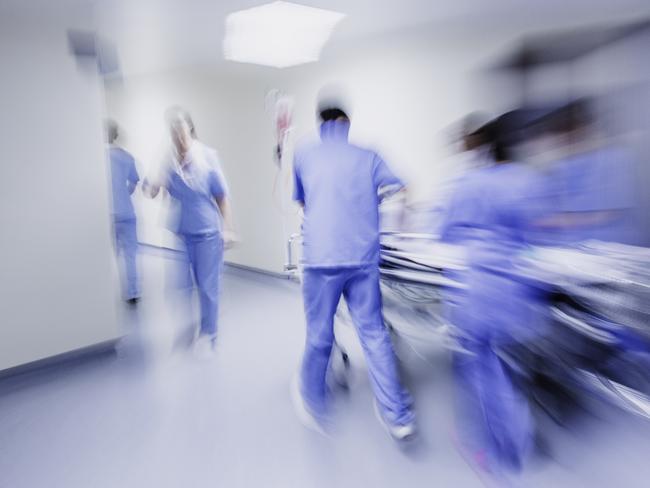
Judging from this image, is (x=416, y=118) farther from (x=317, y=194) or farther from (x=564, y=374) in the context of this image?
(x=564, y=374)

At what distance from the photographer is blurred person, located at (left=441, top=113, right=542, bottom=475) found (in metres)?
1.34

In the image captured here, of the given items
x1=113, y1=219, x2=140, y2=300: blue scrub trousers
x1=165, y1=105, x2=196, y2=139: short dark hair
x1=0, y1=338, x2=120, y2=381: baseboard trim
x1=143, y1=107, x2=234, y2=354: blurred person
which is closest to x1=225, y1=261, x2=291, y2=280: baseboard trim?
x1=113, y1=219, x2=140, y2=300: blue scrub trousers

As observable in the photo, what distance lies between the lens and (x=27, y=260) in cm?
223

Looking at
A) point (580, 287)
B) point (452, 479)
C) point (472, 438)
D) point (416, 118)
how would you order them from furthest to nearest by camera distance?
point (416, 118)
point (472, 438)
point (452, 479)
point (580, 287)

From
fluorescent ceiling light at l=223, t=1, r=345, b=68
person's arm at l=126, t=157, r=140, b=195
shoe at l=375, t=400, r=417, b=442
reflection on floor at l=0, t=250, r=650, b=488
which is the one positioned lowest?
reflection on floor at l=0, t=250, r=650, b=488

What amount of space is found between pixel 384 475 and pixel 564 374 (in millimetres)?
955

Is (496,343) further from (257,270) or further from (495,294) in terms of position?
(257,270)

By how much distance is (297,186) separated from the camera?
6.05 feet

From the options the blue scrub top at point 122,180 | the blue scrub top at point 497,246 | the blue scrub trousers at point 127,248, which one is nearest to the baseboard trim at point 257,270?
the blue scrub trousers at point 127,248

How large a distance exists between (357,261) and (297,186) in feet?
1.34

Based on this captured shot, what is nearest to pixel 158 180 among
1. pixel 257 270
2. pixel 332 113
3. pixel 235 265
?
pixel 332 113

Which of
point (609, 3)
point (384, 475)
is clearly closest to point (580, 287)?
point (384, 475)

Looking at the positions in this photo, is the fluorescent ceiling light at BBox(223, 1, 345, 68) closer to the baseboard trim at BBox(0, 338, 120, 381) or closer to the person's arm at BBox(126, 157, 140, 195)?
the person's arm at BBox(126, 157, 140, 195)

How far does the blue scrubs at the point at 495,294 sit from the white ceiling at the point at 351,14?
1.48 m
